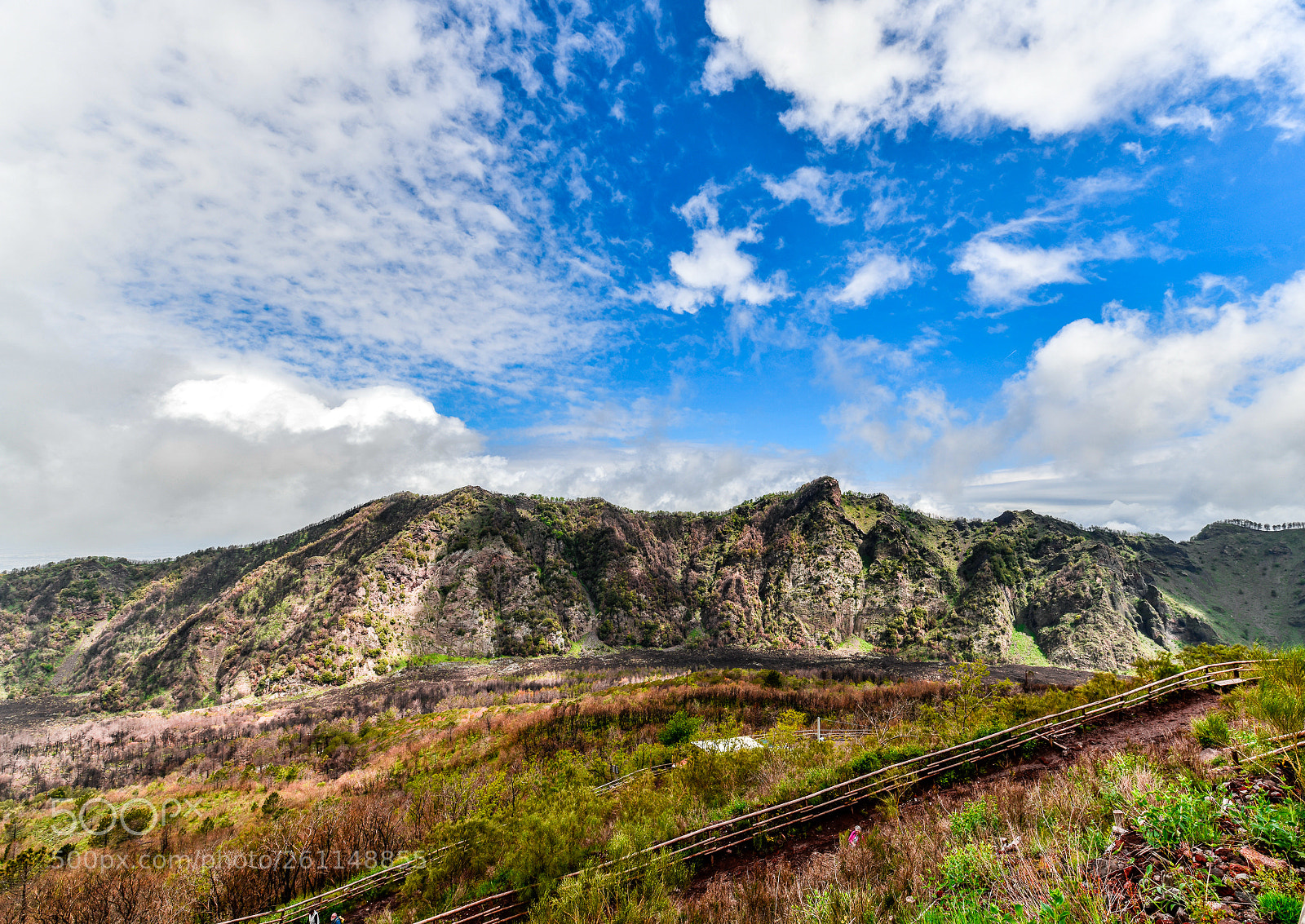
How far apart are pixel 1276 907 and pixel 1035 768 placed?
33.3 feet

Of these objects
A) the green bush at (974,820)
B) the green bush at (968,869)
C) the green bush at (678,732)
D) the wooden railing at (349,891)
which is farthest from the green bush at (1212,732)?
the green bush at (678,732)

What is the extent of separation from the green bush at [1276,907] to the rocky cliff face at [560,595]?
93843 mm

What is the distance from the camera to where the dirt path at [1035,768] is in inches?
393

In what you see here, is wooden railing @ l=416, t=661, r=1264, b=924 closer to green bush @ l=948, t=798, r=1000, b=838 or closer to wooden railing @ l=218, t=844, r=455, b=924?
green bush @ l=948, t=798, r=1000, b=838

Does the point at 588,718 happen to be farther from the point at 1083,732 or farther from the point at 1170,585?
the point at 1170,585

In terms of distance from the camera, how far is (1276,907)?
3748 mm

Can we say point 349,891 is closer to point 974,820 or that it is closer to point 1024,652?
point 974,820

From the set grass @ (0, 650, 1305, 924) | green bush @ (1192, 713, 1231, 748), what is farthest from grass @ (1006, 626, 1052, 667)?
green bush @ (1192, 713, 1231, 748)

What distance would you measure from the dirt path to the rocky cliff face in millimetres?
85663

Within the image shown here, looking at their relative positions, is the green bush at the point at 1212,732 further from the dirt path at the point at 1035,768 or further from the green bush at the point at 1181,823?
→ the green bush at the point at 1181,823

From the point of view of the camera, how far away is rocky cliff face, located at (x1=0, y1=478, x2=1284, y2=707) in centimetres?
8244

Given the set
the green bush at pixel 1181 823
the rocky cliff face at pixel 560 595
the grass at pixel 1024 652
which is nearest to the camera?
the green bush at pixel 1181 823

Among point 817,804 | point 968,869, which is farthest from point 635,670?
point 968,869

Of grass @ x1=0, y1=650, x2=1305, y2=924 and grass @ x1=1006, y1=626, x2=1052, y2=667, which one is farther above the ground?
grass @ x1=0, y1=650, x2=1305, y2=924
